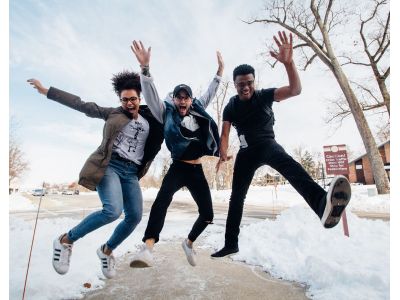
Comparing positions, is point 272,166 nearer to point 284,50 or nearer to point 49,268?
point 284,50

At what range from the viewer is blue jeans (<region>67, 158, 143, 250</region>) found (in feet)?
10.3

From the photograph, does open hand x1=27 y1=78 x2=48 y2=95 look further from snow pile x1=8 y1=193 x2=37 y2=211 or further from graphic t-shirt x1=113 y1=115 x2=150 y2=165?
snow pile x1=8 y1=193 x2=37 y2=211

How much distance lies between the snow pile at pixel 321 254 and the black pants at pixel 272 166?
6.61ft

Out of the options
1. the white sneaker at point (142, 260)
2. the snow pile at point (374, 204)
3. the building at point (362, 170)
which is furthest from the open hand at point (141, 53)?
the building at point (362, 170)

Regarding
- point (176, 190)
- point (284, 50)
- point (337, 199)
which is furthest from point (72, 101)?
point (337, 199)

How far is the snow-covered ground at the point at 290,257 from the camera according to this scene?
4410mm

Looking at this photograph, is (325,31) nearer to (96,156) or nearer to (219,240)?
(219,240)

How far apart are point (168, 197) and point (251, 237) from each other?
187 inches

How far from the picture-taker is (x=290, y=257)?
19.4 feet

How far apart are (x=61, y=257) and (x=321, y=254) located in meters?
4.73

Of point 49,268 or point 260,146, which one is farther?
point 49,268

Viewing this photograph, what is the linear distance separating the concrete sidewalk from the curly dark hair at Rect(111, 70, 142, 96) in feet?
10.2

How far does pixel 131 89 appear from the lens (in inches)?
135
